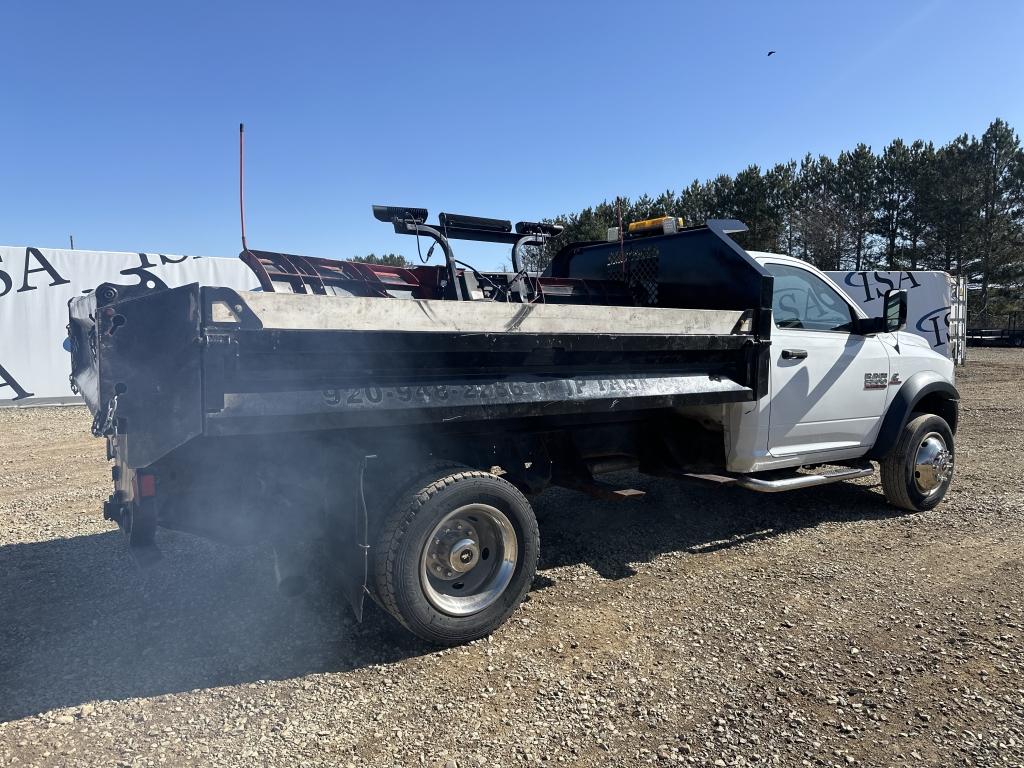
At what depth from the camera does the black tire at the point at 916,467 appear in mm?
5508

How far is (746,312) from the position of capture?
4.55 metres

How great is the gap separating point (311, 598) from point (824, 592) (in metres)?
3.00

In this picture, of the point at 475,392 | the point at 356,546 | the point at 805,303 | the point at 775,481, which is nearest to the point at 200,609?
the point at 356,546

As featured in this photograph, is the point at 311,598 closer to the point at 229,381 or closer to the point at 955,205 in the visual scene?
the point at 229,381

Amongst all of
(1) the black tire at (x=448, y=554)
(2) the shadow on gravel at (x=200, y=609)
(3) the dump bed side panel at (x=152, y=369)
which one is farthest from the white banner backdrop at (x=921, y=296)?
(3) the dump bed side panel at (x=152, y=369)

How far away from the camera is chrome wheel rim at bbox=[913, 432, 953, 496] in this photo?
560cm

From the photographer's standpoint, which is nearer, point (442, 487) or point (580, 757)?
point (580, 757)

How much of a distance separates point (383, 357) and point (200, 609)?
74.2 inches

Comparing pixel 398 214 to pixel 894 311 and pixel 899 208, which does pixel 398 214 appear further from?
pixel 899 208

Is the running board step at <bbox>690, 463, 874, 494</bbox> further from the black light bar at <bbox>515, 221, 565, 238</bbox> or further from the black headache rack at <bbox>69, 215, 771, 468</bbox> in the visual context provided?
the black light bar at <bbox>515, 221, 565, 238</bbox>

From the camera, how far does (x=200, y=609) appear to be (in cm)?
373

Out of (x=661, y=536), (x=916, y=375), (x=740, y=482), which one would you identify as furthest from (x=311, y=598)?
(x=916, y=375)

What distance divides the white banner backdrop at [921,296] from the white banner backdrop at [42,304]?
17.5 m

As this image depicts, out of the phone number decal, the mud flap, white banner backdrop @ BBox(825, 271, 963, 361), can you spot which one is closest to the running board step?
the phone number decal
